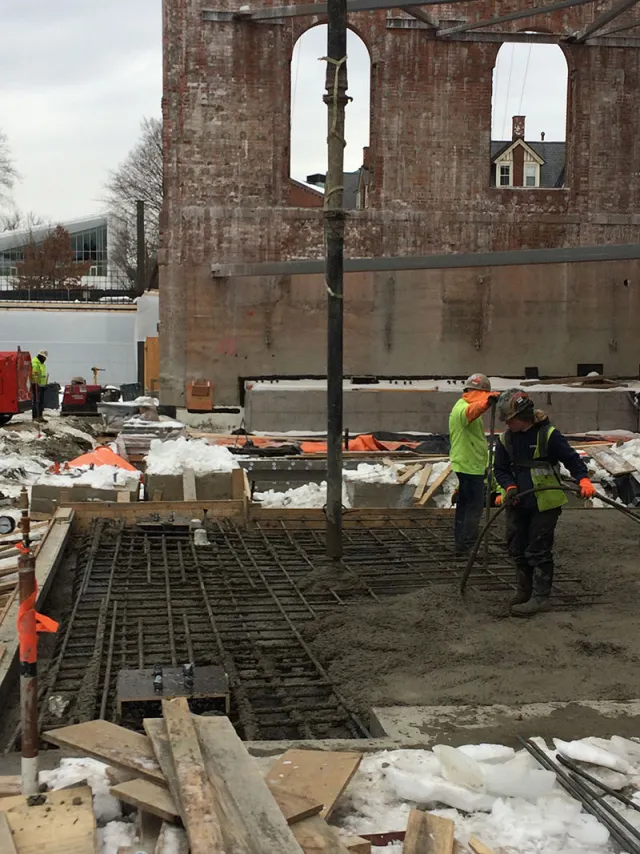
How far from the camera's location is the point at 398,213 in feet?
69.2

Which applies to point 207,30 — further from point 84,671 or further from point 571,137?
point 84,671

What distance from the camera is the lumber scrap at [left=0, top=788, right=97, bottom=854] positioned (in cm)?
306

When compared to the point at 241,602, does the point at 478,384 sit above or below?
above

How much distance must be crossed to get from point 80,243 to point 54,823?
216ft

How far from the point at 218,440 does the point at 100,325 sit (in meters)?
22.2

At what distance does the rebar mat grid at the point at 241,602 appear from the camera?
5.06 metres

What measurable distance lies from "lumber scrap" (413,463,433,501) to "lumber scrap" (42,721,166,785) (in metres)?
7.70

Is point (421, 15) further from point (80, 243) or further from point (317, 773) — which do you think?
point (80, 243)

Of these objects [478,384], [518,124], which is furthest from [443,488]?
[518,124]

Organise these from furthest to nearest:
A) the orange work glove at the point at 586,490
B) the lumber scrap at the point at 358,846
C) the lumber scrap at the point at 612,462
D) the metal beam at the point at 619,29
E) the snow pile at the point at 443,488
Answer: the metal beam at the point at 619,29 → the lumber scrap at the point at 612,462 → the snow pile at the point at 443,488 → the orange work glove at the point at 586,490 → the lumber scrap at the point at 358,846

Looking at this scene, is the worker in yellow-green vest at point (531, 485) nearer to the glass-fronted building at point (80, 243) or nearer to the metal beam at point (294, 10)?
the metal beam at point (294, 10)

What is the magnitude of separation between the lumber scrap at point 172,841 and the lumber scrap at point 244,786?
163 mm

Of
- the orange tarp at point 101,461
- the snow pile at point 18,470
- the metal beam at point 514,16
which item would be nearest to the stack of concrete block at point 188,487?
the orange tarp at point 101,461

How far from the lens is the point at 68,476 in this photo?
11102 mm
